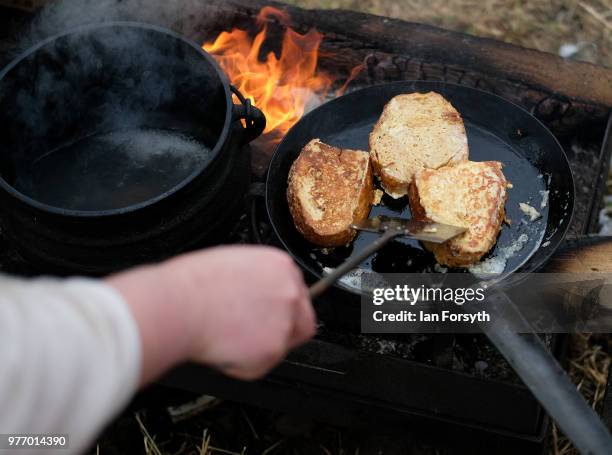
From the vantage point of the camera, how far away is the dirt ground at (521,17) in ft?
13.7

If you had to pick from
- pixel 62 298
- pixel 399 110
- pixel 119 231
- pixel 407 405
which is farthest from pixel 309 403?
pixel 62 298

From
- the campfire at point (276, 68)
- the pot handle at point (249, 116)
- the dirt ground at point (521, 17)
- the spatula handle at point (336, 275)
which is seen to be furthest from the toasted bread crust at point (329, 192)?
the dirt ground at point (521, 17)

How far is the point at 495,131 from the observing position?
2555 mm

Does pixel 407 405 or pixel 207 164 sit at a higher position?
pixel 207 164

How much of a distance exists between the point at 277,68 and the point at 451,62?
2.96ft

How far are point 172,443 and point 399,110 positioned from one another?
1838 millimetres

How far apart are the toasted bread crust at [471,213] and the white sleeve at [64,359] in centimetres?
136

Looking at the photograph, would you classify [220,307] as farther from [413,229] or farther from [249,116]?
[249,116]

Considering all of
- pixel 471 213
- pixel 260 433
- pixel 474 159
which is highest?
pixel 474 159

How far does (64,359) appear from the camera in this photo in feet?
3.06

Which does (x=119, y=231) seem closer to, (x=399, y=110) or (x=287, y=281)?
(x=287, y=281)

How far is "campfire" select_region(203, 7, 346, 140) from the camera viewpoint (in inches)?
123

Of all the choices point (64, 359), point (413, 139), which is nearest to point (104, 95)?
point (413, 139)

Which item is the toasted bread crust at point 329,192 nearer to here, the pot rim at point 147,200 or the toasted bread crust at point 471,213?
the toasted bread crust at point 471,213
